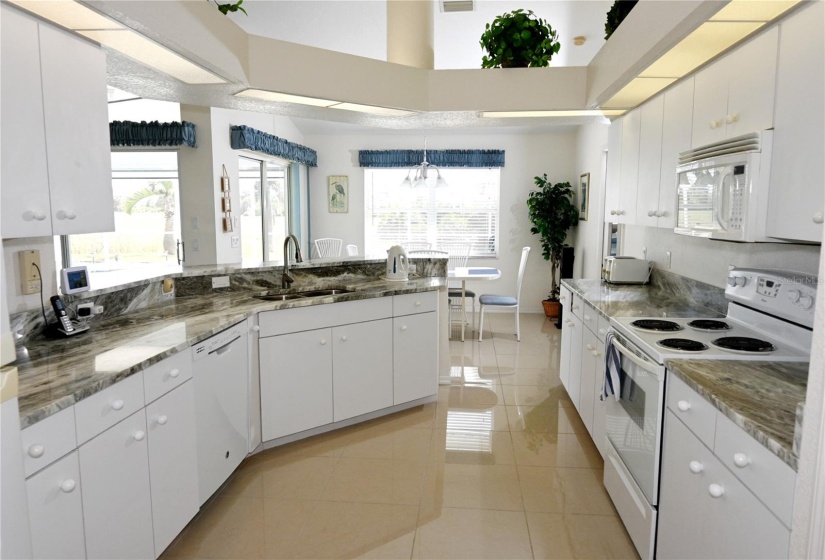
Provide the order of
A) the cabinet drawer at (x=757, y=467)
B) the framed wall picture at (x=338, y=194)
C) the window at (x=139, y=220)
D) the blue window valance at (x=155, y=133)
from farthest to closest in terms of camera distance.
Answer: the framed wall picture at (x=338, y=194)
the window at (x=139, y=220)
the blue window valance at (x=155, y=133)
the cabinet drawer at (x=757, y=467)

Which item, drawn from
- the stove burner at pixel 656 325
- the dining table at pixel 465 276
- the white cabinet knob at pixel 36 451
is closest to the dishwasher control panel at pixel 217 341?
the white cabinet knob at pixel 36 451

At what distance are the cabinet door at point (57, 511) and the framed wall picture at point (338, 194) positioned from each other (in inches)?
248

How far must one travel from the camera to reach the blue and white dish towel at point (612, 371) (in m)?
2.38

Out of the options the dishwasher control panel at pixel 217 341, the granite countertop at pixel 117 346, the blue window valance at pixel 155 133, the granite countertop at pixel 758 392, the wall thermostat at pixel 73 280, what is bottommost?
the dishwasher control panel at pixel 217 341

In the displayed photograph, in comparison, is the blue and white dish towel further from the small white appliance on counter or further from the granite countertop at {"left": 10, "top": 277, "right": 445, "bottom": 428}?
the granite countertop at {"left": 10, "top": 277, "right": 445, "bottom": 428}

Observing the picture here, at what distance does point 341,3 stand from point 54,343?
2.91 m

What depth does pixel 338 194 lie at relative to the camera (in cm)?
763

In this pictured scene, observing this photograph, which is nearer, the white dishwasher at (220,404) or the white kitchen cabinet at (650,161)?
the white dishwasher at (220,404)

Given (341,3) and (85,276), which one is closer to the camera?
(85,276)

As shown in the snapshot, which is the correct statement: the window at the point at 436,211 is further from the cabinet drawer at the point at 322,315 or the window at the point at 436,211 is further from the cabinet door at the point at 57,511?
the cabinet door at the point at 57,511

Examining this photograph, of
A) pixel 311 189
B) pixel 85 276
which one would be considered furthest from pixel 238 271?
pixel 311 189

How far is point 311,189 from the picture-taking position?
25.1 ft

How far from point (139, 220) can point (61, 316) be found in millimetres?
3690

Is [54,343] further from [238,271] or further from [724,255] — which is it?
[724,255]
